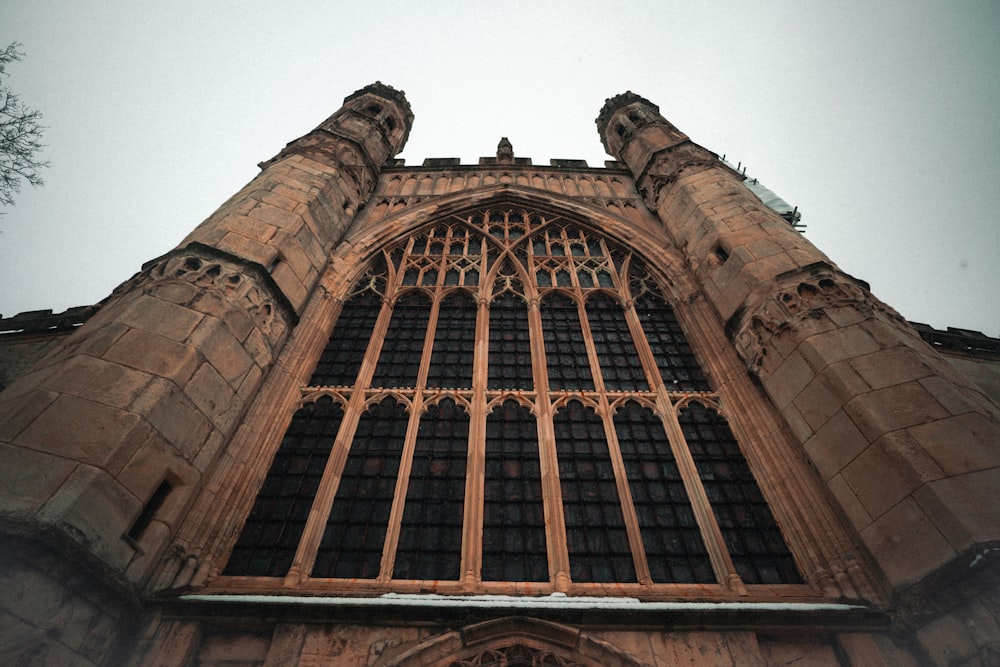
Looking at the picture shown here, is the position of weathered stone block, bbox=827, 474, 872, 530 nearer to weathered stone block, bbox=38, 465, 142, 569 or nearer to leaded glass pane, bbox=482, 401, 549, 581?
leaded glass pane, bbox=482, 401, 549, 581

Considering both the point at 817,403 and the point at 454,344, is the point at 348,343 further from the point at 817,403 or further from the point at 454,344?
the point at 817,403

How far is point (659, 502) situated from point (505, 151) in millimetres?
11199

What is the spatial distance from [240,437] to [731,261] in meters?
7.21

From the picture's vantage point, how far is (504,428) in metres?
6.72

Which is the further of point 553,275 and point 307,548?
point 553,275

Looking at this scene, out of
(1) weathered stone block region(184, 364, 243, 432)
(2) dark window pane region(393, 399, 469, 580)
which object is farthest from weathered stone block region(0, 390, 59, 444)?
(2) dark window pane region(393, 399, 469, 580)

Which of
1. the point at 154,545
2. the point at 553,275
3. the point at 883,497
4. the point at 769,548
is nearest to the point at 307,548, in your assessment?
the point at 154,545

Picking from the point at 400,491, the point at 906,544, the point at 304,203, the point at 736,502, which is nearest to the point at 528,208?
the point at 304,203

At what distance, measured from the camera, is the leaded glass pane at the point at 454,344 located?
24.9 feet

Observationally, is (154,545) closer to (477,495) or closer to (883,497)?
(477,495)

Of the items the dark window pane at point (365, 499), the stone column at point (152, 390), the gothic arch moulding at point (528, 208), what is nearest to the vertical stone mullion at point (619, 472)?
the gothic arch moulding at point (528, 208)

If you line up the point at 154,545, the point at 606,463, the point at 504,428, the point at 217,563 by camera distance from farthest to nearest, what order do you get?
the point at 504,428, the point at 606,463, the point at 217,563, the point at 154,545

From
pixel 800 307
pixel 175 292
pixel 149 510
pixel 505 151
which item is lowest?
pixel 149 510

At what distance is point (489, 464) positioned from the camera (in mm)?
6227
